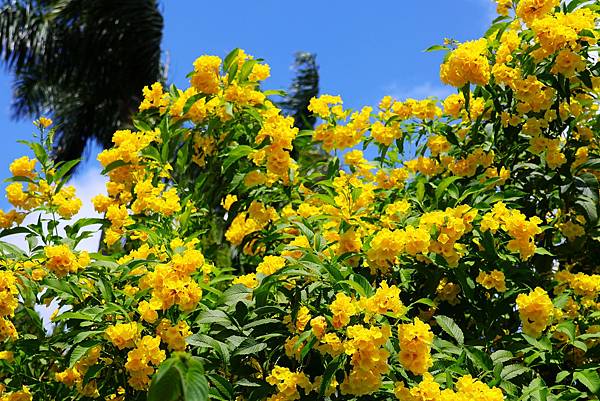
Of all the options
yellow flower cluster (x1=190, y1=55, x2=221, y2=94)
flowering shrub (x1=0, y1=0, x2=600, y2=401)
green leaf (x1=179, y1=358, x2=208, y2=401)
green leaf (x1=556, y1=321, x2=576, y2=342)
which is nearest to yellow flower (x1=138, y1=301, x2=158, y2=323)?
flowering shrub (x1=0, y1=0, x2=600, y2=401)

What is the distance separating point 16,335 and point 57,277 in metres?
0.31

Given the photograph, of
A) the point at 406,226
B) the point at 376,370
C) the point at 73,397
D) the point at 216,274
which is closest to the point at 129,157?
the point at 216,274

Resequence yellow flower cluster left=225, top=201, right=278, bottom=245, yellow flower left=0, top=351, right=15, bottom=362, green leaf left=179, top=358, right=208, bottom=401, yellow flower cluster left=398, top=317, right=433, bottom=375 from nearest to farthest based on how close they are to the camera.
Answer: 1. green leaf left=179, top=358, right=208, bottom=401
2. yellow flower cluster left=398, top=317, right=433, bottom=375
3. yellow flower left=0, top=351, right=15, bottom=362
4. yellow flower cluster left=225, top=201, right=278, bottom=245

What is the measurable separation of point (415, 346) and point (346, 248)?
614mm

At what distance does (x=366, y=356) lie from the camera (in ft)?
6.89

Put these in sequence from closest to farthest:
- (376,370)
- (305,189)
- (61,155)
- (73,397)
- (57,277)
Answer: (376,370) → (57,277) → (73,397) → (305,189) → (61,155)

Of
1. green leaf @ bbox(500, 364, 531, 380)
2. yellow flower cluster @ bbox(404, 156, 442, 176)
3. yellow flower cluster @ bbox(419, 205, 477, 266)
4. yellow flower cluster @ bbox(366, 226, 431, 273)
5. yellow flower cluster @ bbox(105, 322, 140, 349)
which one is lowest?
green leaf @ bbox(500, 364, 531, 380)

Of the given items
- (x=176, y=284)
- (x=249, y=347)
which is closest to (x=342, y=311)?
(x=249, y=347)

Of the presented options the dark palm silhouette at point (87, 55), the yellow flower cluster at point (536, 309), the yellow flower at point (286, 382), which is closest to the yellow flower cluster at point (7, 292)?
the yellow flower at point (286, 382)

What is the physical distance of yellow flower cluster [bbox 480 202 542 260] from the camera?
260 cm

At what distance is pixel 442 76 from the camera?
123 inches

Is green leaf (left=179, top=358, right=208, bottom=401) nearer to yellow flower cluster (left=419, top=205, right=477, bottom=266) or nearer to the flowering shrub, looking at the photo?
the flowering shrub

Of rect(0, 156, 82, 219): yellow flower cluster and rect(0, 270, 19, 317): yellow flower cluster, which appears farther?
rect(0, 156, 82, 219): yellow flower cluster

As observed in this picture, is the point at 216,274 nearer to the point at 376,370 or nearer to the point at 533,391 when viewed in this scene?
the point at 376,370
